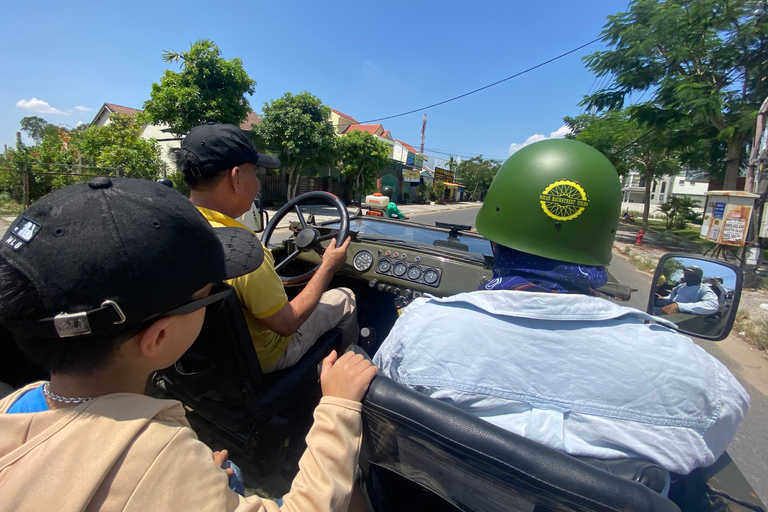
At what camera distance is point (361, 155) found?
76.4ft

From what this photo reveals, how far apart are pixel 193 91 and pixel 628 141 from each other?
16.6 m

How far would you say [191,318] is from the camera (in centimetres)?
92

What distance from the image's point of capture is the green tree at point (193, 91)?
1397cm

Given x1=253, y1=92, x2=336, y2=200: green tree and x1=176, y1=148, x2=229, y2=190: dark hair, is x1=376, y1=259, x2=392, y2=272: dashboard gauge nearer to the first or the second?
x1=176, y1=148, x2=229, y2=190: dark hair

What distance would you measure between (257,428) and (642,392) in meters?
1.47

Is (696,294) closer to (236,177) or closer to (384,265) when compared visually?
(384,265)

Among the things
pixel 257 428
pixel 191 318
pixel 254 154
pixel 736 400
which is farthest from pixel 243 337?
pixel 736 400

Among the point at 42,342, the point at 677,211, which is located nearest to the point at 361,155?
the point at 677,211

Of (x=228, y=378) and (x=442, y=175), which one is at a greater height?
(x=442, y=175)

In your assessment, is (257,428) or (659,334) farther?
(257,428)

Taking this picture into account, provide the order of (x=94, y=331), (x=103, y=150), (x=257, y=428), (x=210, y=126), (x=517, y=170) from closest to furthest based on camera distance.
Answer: (x=94, y=331) → (x=517, y=170) → (x=257, y=428) → (x=210, y=126) → (x=103, y=150)

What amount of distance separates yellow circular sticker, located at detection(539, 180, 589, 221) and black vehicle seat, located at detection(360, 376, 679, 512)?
716 mm

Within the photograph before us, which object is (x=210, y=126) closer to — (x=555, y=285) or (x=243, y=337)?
(x=243, y=337)

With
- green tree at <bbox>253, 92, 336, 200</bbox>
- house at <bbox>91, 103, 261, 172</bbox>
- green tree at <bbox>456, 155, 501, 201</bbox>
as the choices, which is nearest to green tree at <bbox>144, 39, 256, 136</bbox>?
house at <bbox>91, 103, 261, 172</bbox>
